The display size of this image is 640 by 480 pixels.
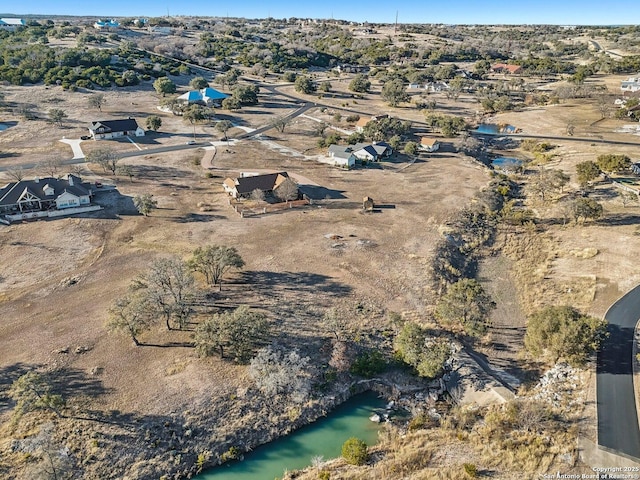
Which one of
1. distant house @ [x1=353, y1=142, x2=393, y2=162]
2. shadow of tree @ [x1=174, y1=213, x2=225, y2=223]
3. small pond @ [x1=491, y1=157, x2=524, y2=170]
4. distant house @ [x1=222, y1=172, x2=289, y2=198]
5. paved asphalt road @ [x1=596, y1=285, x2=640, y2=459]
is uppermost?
distant house @ [x1=353, y1=142, x2=393, y2=162]

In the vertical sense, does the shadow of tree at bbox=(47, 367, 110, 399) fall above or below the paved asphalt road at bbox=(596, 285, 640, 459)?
below

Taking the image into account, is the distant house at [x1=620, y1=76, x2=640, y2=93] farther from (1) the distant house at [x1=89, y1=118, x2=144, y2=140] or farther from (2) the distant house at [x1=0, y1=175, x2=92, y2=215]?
(2) the distant house at [x1=0, y1=175, x2=92, y2=215]

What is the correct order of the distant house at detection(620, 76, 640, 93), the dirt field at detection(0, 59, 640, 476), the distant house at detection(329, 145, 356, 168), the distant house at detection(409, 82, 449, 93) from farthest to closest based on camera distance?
the distant house at detection(409, 82, 449, 93) → the distant house at detection(620, 76, 640, 93) → the distant house at detection(329, 145, 356, 168) → the dirt field at detection(0, 59, 640, 476)

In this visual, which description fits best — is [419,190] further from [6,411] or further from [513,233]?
[6,411]

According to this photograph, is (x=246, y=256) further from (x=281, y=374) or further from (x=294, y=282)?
(x=281, y=374)

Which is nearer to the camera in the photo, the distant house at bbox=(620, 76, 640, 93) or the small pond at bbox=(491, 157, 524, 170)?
the small pond at bbox=(491, 157, 524, 170)

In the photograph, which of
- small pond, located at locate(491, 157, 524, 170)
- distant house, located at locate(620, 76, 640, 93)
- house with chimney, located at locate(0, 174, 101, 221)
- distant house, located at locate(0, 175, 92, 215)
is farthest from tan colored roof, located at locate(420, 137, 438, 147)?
distant house, located at locate(620, 76, 640, 93)
